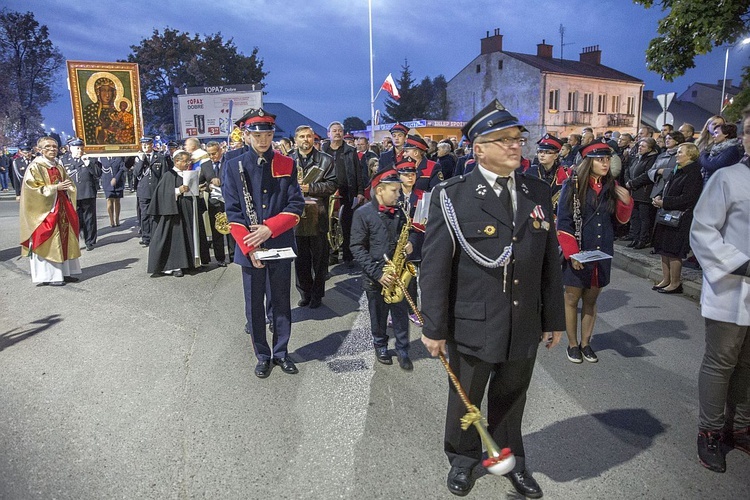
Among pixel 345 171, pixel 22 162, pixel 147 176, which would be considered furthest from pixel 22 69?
pixel 345 171

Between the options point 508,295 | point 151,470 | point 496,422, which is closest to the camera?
point 508,295

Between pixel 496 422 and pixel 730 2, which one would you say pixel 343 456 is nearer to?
pixel 496 422

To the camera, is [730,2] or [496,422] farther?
[730,2]

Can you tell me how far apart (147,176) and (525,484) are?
32.7 ft

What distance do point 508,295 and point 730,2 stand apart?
865cm

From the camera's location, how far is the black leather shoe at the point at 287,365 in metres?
4.95

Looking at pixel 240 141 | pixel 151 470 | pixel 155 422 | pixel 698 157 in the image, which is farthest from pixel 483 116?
pixel 240 141

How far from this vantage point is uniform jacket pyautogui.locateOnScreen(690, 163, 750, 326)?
3256 millimetres

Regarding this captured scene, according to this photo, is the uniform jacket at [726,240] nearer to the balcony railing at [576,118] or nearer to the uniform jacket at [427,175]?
the uniform jacket at [427,175]

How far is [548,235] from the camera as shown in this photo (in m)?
2.99

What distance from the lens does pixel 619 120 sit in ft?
161

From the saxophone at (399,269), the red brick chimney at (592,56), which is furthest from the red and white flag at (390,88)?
the red brick chimney at (592,56)

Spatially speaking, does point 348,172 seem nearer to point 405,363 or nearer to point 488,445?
point 405,363

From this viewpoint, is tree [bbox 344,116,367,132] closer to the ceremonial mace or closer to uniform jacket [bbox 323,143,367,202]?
uniform jacket [bbox 323,143,367,202]
